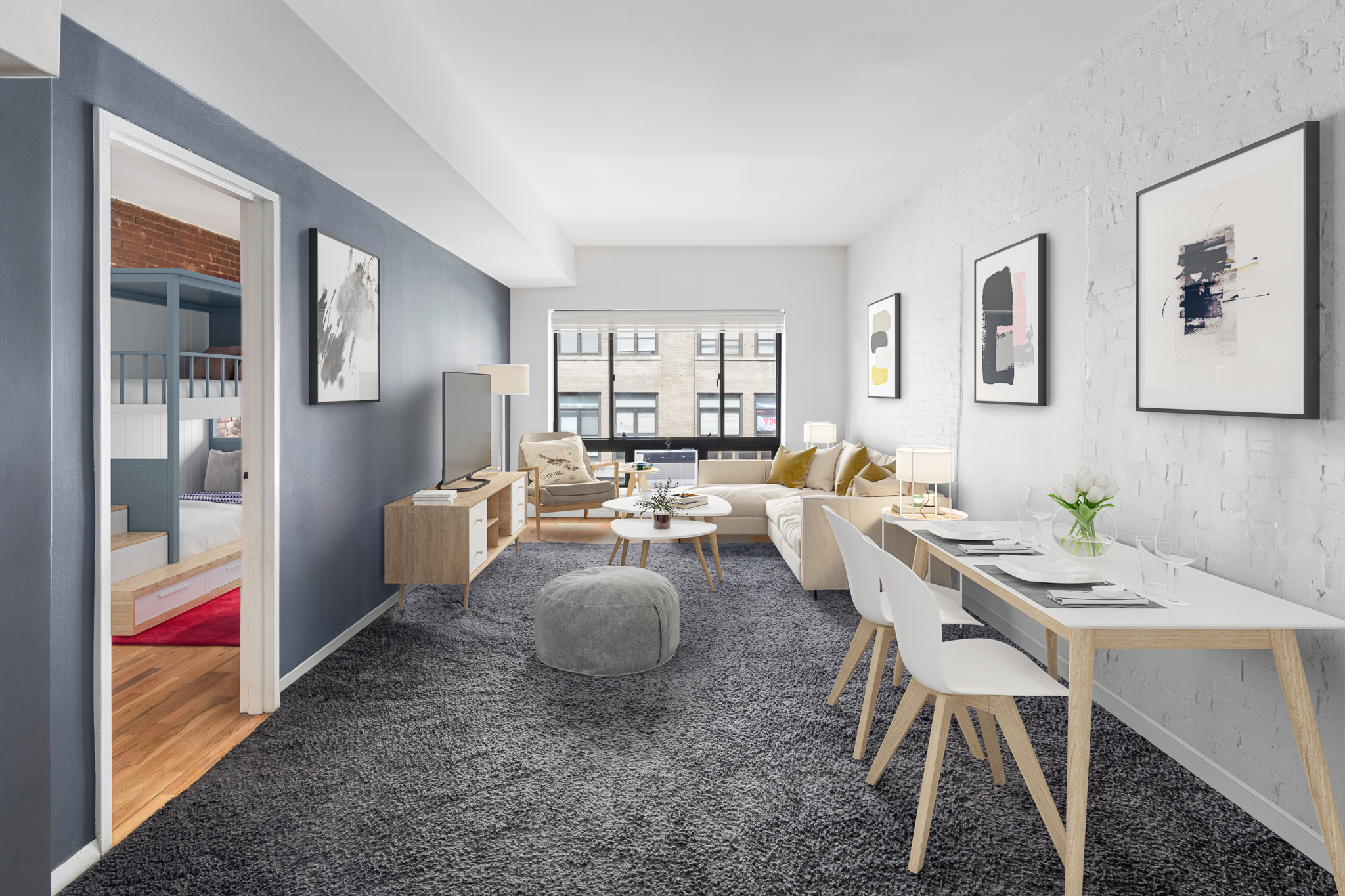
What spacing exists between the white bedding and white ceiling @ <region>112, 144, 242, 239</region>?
1.78 meters

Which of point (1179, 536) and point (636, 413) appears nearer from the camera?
point (1179, 536)

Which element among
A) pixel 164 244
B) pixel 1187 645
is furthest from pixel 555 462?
pixel 1187 645

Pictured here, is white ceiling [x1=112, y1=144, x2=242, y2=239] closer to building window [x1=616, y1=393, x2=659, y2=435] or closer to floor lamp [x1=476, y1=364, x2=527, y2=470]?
floor lamp [x1=476, y1=364, x2=527, y2=470]

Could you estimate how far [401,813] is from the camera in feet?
6.97

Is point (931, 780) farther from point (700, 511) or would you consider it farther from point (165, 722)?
point (700, 511)

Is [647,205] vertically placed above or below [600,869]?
above

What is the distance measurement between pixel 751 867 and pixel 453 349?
437 cm

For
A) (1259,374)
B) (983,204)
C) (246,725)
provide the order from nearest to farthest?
1. (1259,374)
2. (246,725)
3. (983,204)

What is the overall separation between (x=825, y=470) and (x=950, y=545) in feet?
11.1

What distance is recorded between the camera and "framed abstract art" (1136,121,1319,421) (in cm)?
193

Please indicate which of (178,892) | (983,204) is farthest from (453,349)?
(178,892)

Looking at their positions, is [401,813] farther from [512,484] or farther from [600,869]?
[512,484]

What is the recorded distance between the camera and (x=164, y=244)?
486cm

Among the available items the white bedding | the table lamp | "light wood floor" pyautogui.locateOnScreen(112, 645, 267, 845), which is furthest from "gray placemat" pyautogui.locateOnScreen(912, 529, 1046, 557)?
the white bedding
